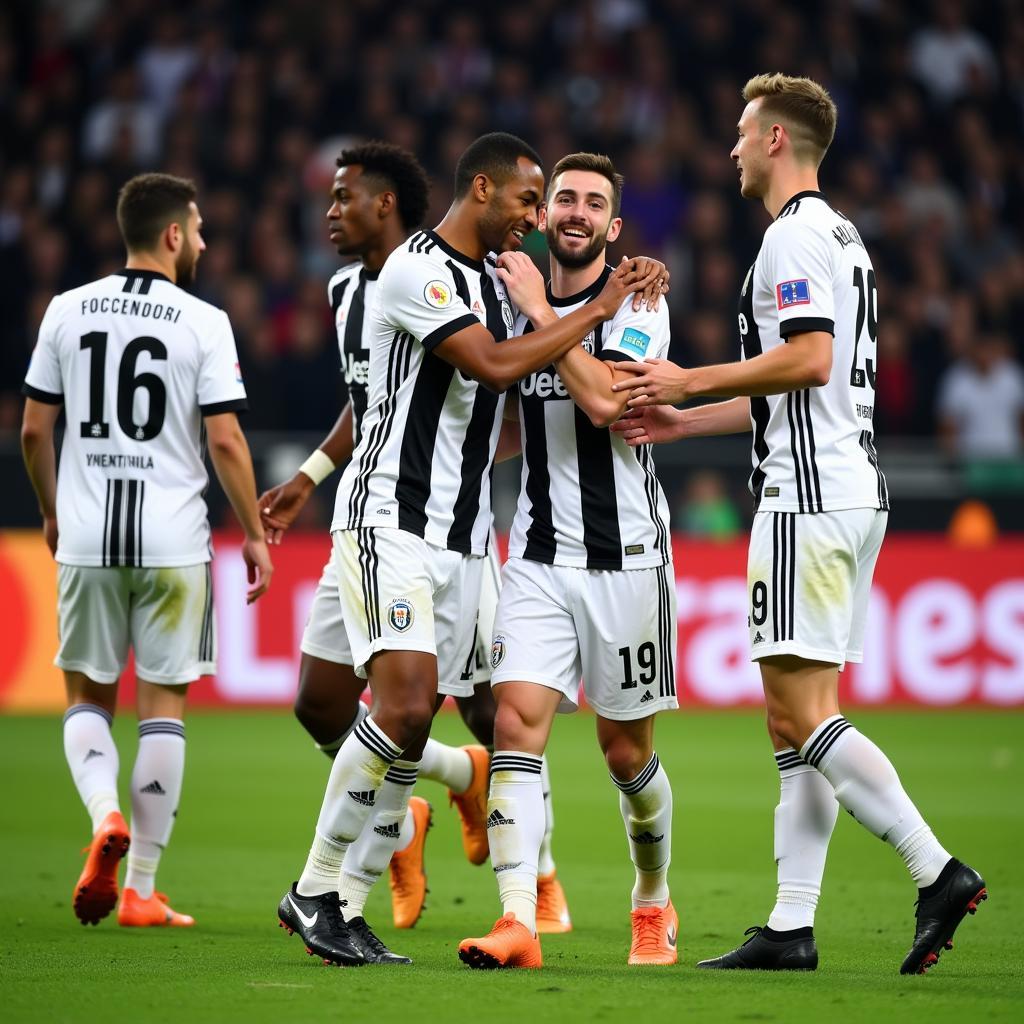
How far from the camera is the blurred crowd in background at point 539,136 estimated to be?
14641 millimetres

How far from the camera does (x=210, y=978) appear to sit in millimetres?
4387

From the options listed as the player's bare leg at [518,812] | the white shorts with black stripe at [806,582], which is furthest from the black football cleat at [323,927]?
the white shorts with black stripe at [806,582]

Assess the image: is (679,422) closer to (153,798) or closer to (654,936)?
(654,936)

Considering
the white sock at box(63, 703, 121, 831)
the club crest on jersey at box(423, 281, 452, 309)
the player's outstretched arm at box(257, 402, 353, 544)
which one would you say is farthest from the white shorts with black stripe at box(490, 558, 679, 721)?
the white sock at box(63, 703, 121, 831)

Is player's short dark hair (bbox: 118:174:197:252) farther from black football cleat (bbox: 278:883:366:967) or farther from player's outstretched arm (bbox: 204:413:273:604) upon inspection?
black football cleat (bbox: 278:883:366:967)

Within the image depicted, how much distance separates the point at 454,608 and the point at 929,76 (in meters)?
14.3

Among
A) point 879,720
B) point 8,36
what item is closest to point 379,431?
point 879,720

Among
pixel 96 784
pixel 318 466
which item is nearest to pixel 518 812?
pixel 96 784

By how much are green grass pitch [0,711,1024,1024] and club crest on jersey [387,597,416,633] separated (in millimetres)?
934

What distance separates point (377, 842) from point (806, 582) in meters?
1.53

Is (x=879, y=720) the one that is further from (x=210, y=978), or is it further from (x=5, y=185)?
(x=5, y=185)

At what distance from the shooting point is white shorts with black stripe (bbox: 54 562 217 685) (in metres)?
5.96

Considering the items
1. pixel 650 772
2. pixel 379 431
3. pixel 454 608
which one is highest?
pixel 379 431

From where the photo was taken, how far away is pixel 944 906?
4.41 m
